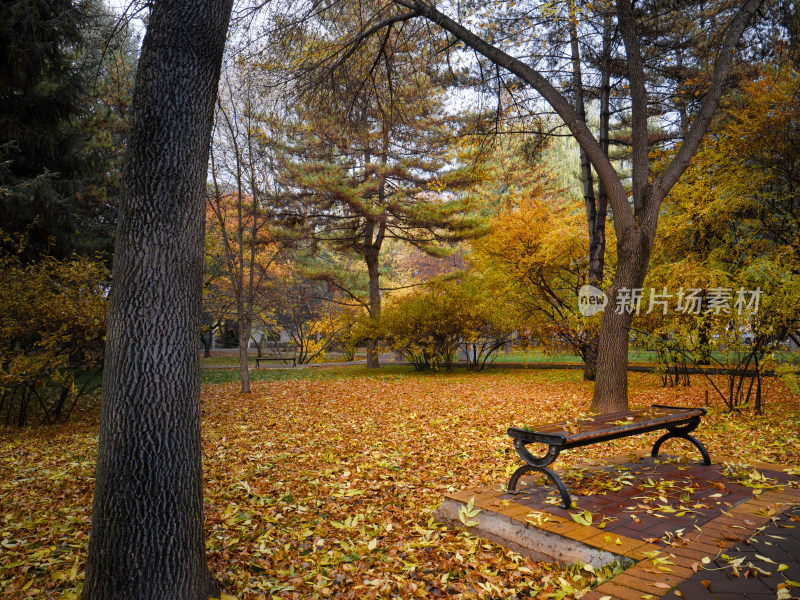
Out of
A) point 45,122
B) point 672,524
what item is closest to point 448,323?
point 45,122

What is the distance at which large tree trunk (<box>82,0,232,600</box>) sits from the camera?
7.81 ft

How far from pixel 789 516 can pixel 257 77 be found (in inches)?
317

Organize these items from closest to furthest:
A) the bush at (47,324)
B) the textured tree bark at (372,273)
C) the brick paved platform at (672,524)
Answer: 1. the brick paved platform at (672,524)
2. the bush at (47,324)
3. the textured tree bark at (372,273)

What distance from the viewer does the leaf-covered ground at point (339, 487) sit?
2818 millimetres

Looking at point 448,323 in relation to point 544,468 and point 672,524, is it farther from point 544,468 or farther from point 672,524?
point 672,524

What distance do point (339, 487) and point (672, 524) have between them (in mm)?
2594

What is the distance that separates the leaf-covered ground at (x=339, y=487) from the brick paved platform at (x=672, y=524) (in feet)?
0.77

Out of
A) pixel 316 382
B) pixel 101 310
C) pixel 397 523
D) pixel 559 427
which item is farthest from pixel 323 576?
pixel 316 382

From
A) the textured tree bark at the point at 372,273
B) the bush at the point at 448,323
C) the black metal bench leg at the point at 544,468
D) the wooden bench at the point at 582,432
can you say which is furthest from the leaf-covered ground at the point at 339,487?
the textured tree bark at the point at 372,273

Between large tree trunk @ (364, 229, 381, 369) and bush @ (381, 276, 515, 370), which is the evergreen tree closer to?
bush @ (381, 276, 515, 370)

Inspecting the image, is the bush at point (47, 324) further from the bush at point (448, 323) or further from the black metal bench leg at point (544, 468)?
the bush at point (448, 323)

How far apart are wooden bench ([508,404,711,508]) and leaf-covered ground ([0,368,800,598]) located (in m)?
0.60

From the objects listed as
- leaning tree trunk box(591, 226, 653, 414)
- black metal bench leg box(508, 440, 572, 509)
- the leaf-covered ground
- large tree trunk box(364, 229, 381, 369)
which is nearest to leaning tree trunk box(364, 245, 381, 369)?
large tree trunk box(364, 229, 381, 369)

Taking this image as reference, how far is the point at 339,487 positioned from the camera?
4.38 m
